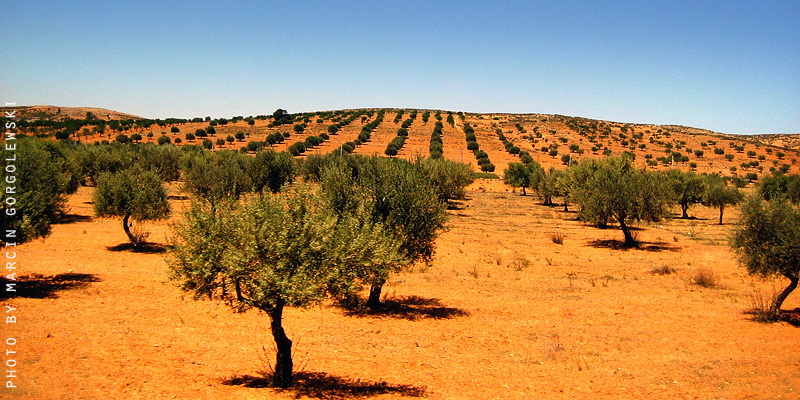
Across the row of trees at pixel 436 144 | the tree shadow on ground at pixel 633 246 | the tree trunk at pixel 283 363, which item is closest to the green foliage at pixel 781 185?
the tree shadow on ground at pixel 633 246

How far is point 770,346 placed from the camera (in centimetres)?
1479

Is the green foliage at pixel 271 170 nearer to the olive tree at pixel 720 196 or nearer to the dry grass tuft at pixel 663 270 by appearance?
the dry grass tuft at pixel 663 270

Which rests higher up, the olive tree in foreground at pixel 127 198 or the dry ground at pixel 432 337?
the olive tree in foreground at pixel 127 198

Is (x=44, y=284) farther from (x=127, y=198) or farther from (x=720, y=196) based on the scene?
(x=720, y=196)

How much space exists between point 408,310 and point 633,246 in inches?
791

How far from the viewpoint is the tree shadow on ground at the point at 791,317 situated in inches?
669

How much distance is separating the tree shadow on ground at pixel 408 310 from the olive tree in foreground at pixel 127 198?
42.1 feet

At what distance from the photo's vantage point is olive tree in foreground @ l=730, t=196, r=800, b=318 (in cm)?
1606

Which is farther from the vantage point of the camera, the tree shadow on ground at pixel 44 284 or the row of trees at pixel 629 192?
the row of trees at pixel 629 192

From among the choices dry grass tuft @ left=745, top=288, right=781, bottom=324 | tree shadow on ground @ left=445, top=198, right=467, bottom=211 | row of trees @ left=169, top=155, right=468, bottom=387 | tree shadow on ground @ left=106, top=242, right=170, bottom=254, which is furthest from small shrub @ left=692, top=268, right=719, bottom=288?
tree shadow on ground @ left=445, top=198, right=467, bottom=211

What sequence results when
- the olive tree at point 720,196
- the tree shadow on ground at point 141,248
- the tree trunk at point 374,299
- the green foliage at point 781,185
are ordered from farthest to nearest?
1. the green foliage at point 781,185
2. the olive tree at point 720,196
3. the tree shadow on ground at point 141,248
4. the tree trunk at point 374,299

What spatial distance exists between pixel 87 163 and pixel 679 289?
43.5 metres

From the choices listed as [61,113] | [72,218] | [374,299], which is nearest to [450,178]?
[72,218]

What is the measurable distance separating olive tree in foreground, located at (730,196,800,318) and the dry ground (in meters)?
1.91
